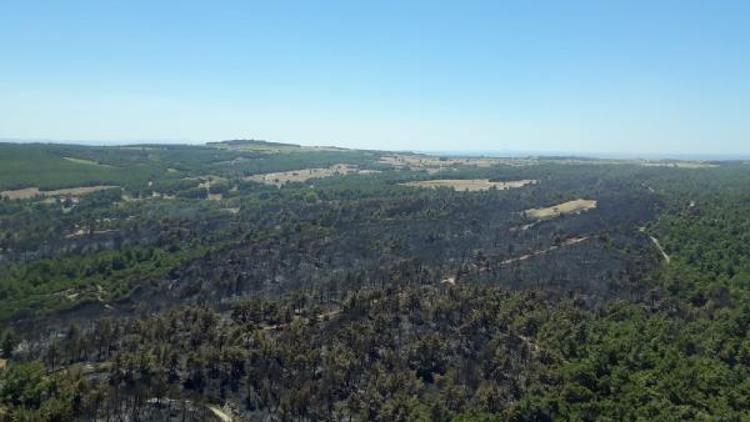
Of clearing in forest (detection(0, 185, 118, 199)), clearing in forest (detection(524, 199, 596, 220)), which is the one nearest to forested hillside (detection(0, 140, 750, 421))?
clearing in forest (detection(524, 199, 596, 220))

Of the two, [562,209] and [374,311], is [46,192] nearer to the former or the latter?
[374,311]

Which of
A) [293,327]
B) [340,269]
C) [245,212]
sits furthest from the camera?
[245,212]

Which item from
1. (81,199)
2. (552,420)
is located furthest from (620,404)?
(81,199)

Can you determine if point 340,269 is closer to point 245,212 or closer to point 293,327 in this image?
point 293,327

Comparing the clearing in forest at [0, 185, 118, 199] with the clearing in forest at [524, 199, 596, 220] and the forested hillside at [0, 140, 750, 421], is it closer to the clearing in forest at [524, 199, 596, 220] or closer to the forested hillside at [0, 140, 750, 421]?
the forested hillside at [0, 140, 750, 421]

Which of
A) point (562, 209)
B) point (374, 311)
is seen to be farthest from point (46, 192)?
point (562, 209)
